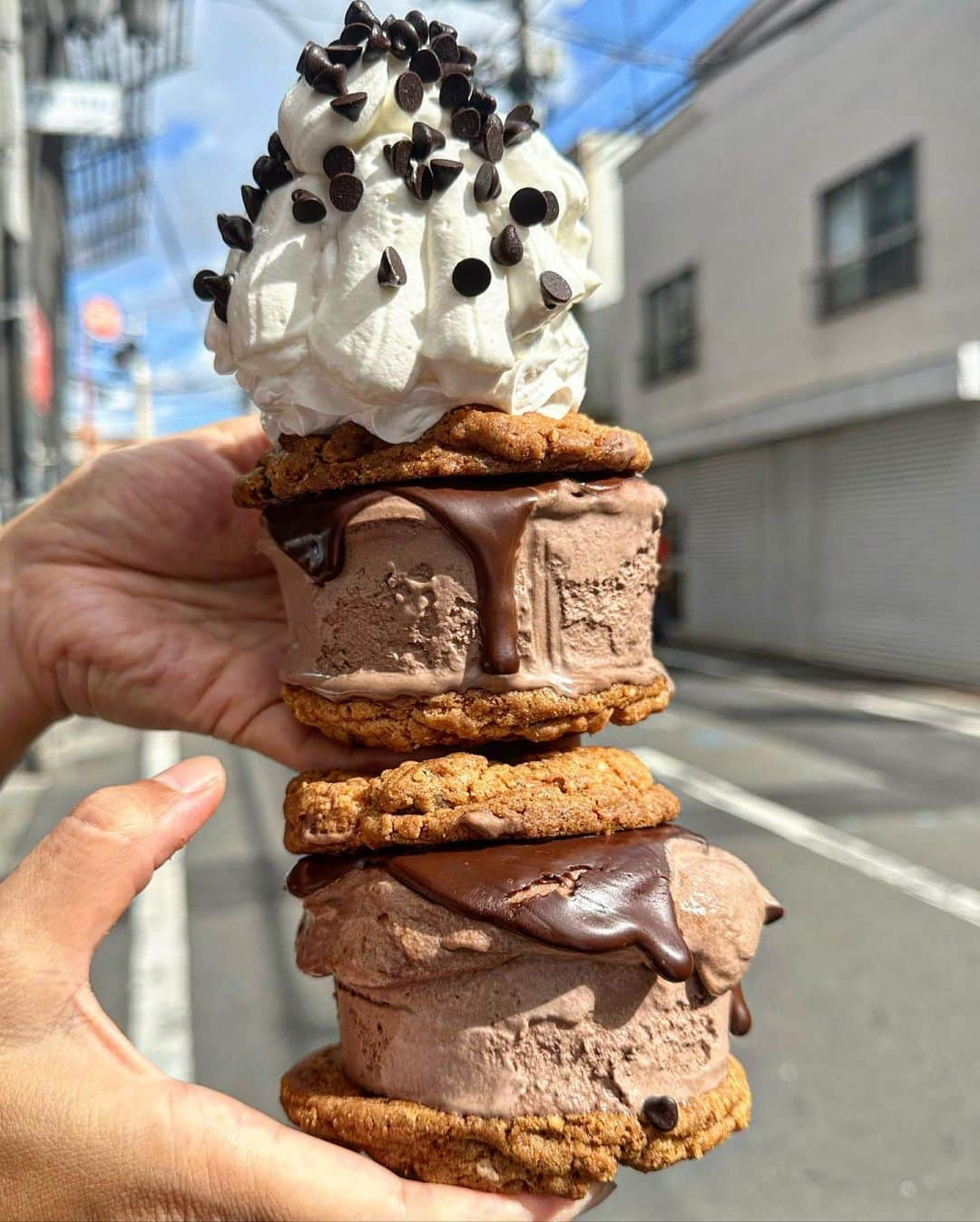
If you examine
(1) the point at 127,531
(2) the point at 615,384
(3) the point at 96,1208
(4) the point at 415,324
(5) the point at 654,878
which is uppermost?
(2) the point at 615,384

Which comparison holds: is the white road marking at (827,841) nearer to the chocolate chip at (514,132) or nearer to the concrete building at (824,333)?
the chocolate chip at (514,132)

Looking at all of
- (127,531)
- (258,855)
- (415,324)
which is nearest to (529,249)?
(415,324)

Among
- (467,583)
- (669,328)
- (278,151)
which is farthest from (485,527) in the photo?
(669,328)

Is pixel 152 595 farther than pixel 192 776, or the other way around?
pixel 152 595

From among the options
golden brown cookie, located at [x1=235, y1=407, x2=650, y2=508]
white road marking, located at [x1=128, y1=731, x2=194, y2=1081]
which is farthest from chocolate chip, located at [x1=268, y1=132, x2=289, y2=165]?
white road marking, located at [x1=128, y1=731, x2=194, y2=1081]

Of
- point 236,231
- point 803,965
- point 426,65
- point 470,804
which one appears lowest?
point 803,965

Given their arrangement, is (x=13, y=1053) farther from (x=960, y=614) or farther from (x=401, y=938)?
(x=960, y=614)

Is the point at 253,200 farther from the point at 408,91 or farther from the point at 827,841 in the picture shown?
the point at 827,841
